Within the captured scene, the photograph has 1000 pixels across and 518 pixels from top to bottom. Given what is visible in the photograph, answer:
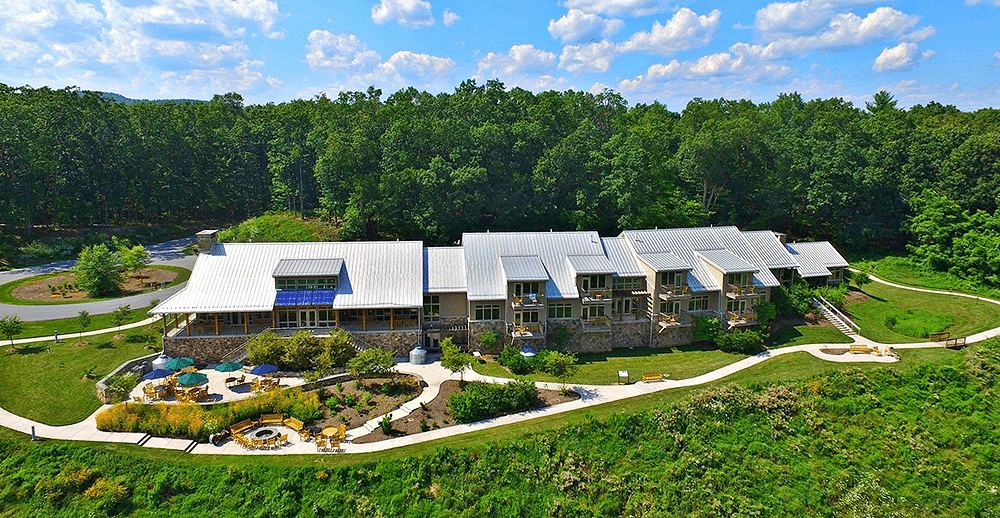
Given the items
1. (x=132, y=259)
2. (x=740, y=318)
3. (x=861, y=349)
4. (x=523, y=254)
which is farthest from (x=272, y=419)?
(x=861, y=349)

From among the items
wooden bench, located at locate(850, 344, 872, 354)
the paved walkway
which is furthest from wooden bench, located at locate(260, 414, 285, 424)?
wooden bench, located at locate(850, 344, 872, 354)

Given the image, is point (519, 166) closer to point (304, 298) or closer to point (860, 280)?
point (304, 298)

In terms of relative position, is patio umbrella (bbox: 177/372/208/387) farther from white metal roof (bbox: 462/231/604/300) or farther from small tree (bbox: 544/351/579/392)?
small tree (bbox: 544/351/579/392)

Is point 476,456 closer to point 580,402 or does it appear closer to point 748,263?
point 580,402

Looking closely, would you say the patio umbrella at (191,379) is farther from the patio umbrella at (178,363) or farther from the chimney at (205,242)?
the chimney at (205,242)

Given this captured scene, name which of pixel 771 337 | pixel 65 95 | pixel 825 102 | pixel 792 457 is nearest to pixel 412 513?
pixel 792 457

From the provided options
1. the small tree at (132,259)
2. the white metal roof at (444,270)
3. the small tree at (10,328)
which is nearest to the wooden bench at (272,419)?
the white metal roof at (444,270)
